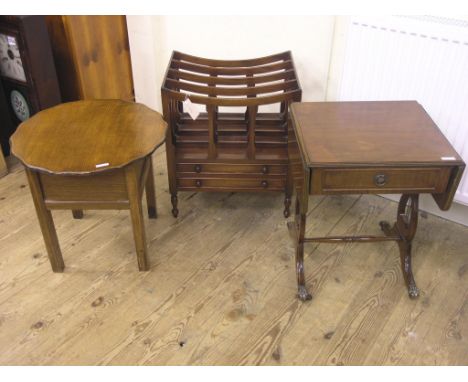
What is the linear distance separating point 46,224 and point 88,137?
38 centimetres

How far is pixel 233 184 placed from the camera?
224 cm

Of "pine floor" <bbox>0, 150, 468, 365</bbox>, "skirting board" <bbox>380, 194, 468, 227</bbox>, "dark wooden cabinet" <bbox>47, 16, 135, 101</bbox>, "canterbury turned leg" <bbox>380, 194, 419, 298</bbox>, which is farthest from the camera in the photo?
"dark wooden cabinet" <bbox>47, 16, 135, 101</bbox>

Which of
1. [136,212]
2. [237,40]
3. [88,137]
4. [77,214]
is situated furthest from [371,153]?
[77,214]

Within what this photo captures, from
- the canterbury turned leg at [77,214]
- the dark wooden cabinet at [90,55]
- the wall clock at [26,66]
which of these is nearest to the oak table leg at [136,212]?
the canterbury turned leg at [77,214]

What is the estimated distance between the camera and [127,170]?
175 centimetres

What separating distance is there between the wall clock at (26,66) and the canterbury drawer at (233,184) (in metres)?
1.08

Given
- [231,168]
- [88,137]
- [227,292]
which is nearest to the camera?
[88,137]

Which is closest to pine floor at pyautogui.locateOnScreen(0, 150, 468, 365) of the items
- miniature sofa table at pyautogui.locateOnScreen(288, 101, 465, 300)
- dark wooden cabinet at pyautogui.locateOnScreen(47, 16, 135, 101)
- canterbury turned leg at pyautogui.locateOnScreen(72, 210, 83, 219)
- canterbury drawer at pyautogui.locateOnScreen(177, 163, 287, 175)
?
canterbury turned leg at pyautogui.locateOnScreen(72, 210, 83, 219)

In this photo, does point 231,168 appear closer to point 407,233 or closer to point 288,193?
point 288,193

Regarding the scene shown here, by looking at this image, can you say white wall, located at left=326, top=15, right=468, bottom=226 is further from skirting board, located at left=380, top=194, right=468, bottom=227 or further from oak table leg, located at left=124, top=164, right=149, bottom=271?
oak table leg, located at left=124, top=164, right=149, bottom=271

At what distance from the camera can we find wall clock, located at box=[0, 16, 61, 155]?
254cm

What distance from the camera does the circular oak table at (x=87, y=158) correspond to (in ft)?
5.60

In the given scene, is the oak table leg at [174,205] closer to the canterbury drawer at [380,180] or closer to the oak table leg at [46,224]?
the oak table leg at [46,224]
